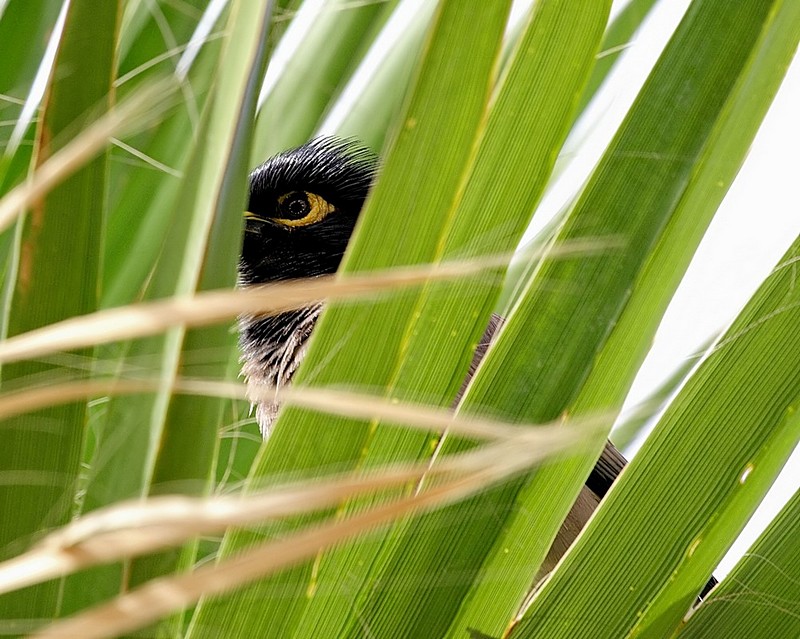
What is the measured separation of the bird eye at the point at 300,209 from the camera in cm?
191

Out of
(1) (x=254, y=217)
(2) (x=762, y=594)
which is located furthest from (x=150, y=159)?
(1) (x=254, y=217)

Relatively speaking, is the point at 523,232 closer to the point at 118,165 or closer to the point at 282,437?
the point at 282,437

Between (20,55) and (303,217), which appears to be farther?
(303,217)

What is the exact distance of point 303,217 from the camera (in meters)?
1.92

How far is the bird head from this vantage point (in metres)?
1.88

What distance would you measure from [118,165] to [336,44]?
0.33m

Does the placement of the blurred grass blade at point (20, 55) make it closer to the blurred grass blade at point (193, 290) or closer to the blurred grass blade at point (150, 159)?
the blurred grass blade at point (150, 159)

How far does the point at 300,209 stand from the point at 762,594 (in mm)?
1525

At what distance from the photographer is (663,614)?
52cm

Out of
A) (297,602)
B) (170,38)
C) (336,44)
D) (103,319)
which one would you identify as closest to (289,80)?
(336,44)

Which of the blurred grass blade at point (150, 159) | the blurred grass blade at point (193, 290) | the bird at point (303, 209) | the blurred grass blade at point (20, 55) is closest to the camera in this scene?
the blurred grass blade at point (193, 290)

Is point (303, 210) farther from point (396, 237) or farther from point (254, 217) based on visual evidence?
point (396, 237)

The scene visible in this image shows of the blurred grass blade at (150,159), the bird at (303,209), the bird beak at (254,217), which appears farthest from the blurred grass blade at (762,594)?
the bird beak at (254,217)

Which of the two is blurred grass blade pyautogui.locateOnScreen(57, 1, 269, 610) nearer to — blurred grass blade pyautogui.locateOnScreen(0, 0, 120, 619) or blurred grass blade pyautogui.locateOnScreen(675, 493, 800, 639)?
blurred grass blade pyautogui.locateOnScreen(0, 0, 120, 619)
